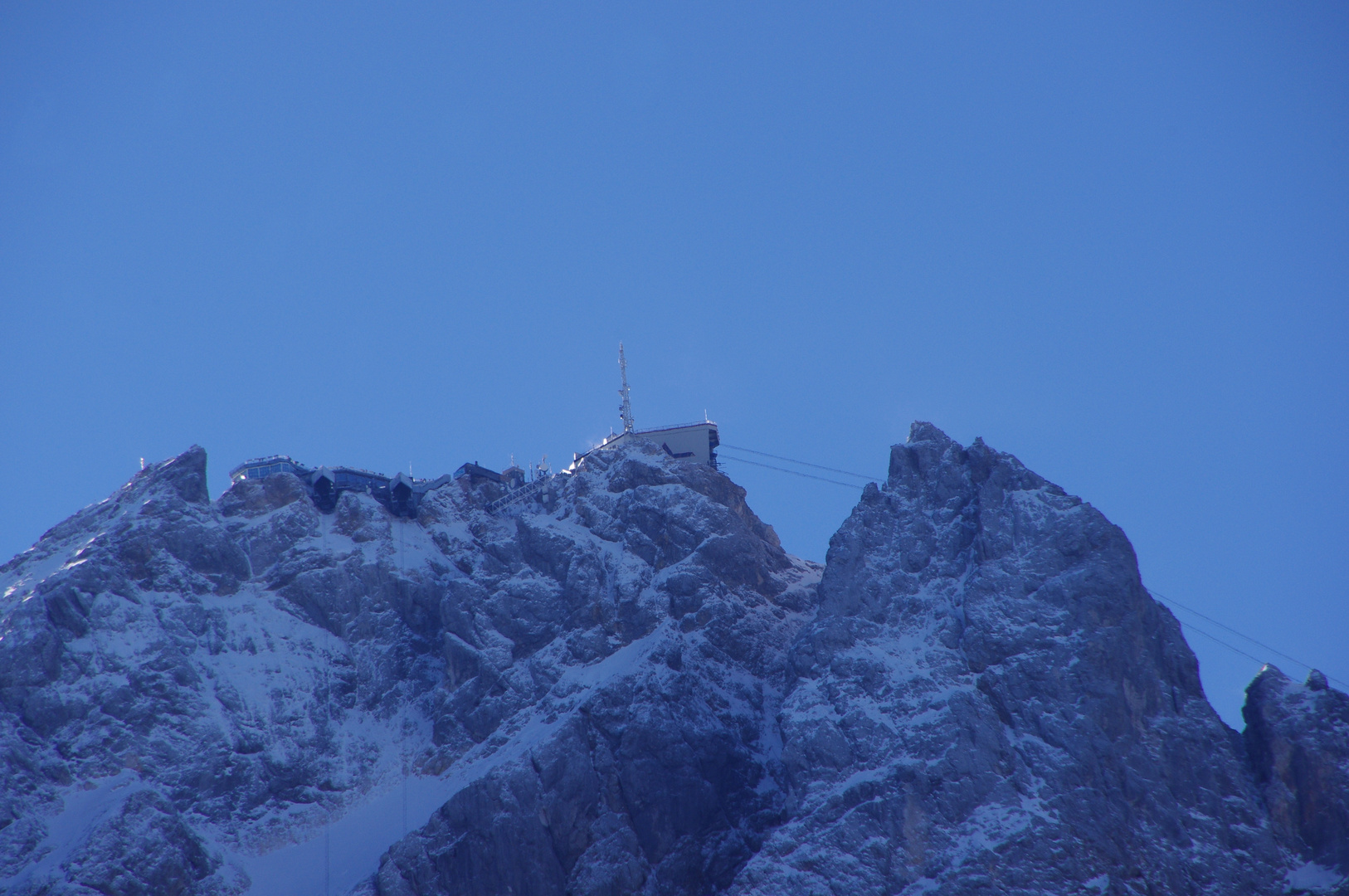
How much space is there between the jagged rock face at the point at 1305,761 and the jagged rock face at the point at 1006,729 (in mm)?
2171

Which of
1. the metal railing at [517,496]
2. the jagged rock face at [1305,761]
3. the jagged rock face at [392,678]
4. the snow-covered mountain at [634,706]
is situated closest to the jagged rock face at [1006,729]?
the snow-covered mountain at [634,706]

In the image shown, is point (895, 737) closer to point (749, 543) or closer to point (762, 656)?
point (762, 656)

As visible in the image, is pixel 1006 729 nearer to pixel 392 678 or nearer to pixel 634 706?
pixel 634 706

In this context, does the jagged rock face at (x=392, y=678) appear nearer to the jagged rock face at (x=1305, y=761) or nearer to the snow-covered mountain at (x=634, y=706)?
the snow-covered mountain at (x=634, y=706)

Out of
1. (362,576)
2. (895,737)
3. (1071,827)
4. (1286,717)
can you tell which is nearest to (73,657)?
(362,576)

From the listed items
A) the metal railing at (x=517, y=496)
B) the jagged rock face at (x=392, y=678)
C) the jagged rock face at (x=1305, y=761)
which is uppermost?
the metal railing at (x=517, y=496)

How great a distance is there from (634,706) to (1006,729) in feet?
95.8

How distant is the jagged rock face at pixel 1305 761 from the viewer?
10888 cm

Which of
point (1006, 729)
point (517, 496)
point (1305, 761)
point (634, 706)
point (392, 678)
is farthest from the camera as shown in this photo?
point (517, 496)

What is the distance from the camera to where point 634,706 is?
414ft

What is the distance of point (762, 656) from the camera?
5330 inches

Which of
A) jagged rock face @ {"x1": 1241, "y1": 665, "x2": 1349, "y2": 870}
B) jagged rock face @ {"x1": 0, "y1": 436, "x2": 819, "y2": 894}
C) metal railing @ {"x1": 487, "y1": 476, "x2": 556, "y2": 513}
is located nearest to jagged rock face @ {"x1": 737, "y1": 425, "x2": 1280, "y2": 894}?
jagged rock face @ {"x1": 1241, "y1": 665, "x2": 1349, "y2": 870}

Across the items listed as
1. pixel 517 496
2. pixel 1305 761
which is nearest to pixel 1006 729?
pixel 1305 761

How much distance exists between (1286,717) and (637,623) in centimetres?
5060
